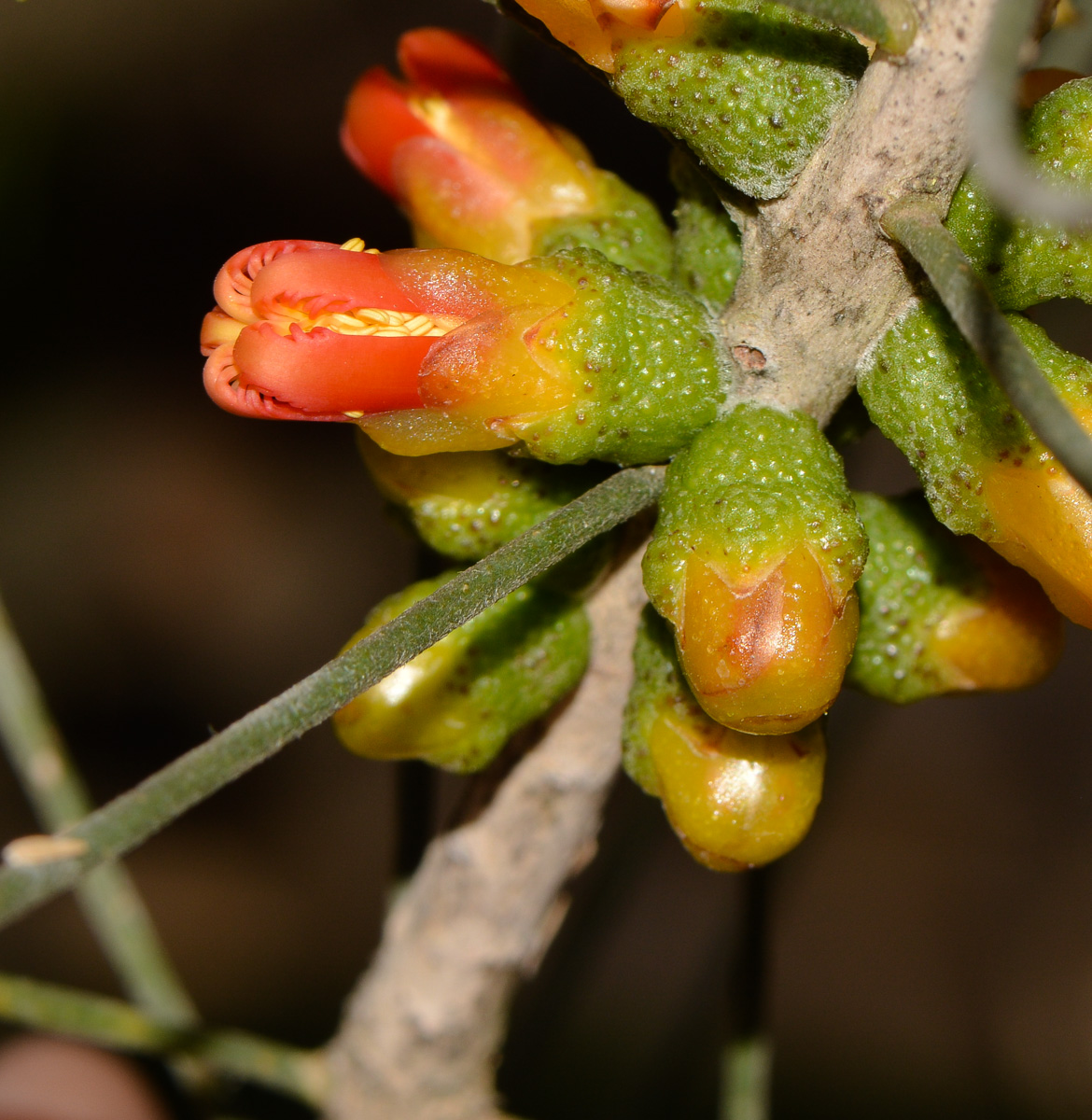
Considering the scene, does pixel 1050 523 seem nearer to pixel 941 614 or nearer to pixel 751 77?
pixel 941 614

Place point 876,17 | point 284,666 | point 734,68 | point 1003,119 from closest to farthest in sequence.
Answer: point 1003,119 < point 876,17 < point 734,68 < point 284,666

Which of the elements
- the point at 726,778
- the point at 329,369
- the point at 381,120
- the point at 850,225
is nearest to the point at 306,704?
the point at 329,369

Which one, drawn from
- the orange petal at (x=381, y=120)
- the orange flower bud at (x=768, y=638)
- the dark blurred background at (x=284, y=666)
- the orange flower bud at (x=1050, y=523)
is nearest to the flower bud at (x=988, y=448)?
the orange flower bud at (x=1050, y=523)

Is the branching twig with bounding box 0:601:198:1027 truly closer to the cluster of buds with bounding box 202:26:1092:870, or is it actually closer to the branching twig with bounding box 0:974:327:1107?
the branching twig with bounding box 0:974:327:1107

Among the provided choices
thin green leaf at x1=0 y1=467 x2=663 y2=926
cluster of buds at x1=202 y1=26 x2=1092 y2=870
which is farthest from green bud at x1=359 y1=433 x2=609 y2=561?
thin green leaf at x1=0 y1=467 x2=663 y2=926

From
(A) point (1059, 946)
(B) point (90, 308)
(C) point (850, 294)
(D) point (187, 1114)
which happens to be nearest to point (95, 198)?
(B) point (90, 308)

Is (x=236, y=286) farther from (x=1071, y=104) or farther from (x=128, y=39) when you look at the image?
(x=128, y=39)
